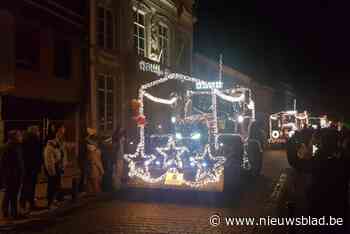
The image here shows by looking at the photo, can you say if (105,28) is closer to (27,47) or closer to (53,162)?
(27,47)

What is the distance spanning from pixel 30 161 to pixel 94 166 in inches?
90.7

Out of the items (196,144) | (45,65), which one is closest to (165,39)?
(45,65)

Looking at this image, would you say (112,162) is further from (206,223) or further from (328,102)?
(328,102)

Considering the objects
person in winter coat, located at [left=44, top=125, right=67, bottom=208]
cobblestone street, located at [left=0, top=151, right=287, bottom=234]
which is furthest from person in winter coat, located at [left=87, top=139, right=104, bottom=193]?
person in winter coat, located at [left=44, top=125, right=67, bottom=208]

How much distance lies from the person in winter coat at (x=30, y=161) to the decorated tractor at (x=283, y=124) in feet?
82.3

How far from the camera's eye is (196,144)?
1426 centimetres

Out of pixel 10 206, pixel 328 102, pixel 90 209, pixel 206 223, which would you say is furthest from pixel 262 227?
pixel 328 102

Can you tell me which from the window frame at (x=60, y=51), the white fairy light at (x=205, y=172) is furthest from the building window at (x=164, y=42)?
the white fairy light at (x=205, y=172)

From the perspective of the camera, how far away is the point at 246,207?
11.5 m

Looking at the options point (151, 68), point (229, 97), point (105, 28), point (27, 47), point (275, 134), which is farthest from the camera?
point (275, 134)

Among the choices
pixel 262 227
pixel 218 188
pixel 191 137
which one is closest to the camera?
pixel 262 227

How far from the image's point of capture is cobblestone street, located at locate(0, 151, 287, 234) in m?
9.37

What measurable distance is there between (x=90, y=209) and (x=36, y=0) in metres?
7.81

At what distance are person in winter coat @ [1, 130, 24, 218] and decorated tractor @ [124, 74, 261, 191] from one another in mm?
3332
